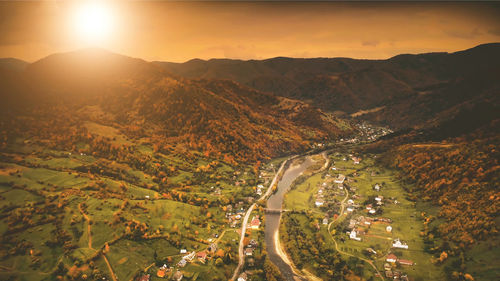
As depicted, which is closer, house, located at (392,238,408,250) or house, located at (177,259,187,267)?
house, located at (177,259,187,267)

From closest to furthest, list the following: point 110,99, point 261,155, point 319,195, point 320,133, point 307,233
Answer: point 307,233 → point 319,195 → point 261,155 → point 110,99 → point 320,133

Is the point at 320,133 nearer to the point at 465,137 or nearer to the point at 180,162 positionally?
the point at 465,137

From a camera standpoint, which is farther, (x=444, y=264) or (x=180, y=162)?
(x=180, y=162)

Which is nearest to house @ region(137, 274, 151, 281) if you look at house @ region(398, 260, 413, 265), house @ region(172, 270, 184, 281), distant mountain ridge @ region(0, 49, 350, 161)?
house @ region(172, 270, 184, 281)

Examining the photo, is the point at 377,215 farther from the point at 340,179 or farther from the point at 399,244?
the point at 340,179

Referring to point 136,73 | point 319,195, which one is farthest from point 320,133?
point 136,73

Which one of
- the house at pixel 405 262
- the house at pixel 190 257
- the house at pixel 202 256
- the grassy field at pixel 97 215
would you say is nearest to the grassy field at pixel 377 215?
the house at pixel 405 262

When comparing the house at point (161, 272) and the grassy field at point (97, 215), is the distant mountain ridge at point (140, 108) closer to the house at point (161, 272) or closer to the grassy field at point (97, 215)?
the grassy field at point (97, 215)

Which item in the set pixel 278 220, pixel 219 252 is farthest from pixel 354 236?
pixel 219 252

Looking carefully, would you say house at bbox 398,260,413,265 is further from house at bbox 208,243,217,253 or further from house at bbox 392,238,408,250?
house at bbox 208,243,217,253
